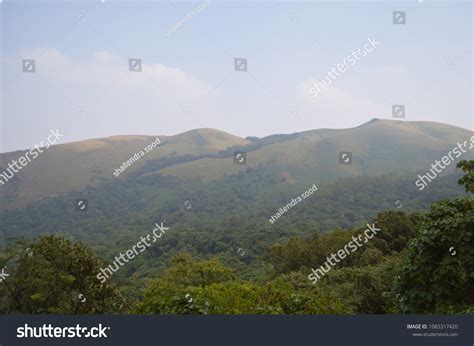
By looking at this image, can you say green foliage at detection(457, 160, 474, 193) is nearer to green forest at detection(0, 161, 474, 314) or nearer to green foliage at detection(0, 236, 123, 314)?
green forest at detection(0, 161, 474, 314)

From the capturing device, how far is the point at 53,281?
11.6m

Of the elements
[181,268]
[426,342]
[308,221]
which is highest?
[426,342]

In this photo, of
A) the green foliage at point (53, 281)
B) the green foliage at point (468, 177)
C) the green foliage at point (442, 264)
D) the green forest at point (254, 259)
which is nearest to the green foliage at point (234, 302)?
the green forest at point (254, 259)

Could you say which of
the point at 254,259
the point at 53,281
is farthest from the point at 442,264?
the point at 254,259

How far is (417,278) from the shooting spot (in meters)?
7.40

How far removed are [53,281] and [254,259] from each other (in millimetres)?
30454

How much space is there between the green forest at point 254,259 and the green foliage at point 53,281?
0.09 ft

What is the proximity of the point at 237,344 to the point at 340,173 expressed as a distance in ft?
324

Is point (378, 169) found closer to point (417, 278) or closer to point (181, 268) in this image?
point (181, 268)

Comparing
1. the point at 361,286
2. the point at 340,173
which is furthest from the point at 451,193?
the point at 361,286

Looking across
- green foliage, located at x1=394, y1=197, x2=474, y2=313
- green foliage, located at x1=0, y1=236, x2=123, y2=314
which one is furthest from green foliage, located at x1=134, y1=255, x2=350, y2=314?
green foliage, located at x1=0, y1=236, x2=123, y2=314

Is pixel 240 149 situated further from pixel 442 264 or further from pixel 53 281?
pixel 442 264

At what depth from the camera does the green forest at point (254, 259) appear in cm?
707

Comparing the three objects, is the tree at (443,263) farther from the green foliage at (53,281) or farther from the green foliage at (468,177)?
the green foliage at (53,281)
